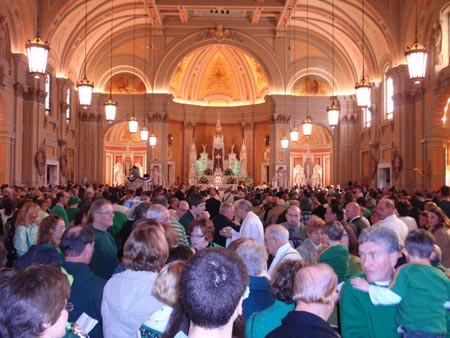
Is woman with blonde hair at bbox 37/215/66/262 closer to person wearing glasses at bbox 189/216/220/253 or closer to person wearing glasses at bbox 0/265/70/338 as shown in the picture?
person wearing glasses at bbox 189/216/220/253

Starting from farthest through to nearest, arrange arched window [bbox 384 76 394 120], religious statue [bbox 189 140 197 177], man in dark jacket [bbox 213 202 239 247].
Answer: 1. religious statue [bbox 189 140 197 177]
2. arched window [bbox 384 76 394 120]
3. man in dark jacket [bbox 213 202 239 247]

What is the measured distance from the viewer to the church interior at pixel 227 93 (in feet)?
62.0

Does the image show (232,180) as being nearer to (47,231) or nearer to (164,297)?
(47,231)

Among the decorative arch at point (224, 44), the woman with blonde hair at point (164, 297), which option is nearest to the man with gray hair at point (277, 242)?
the woman with blonde hair at point (164, 297)

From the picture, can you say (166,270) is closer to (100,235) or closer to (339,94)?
(100,235)

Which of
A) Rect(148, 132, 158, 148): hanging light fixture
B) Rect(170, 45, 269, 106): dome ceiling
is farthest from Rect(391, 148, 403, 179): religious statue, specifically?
Rect(148, 132, 158, 148): hanging light fixture

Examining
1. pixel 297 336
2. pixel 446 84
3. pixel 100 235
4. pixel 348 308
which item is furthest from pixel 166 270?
pixel 446 84

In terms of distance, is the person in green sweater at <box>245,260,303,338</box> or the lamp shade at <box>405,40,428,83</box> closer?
the person in green sweater at <box>245,260,303,338</box>

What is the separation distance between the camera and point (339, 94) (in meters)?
30.9

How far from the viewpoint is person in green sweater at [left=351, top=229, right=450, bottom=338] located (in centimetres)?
350

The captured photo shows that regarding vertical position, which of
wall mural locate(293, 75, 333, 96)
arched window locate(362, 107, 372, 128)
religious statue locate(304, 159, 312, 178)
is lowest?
religious statue locate(304, 159, 312, 178)

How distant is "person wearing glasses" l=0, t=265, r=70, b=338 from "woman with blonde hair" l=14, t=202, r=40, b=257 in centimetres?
488

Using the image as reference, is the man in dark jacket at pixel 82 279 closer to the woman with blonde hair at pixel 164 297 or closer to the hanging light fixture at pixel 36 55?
the woman with blonde hair at pixel 164 297

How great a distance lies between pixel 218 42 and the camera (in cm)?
2934
